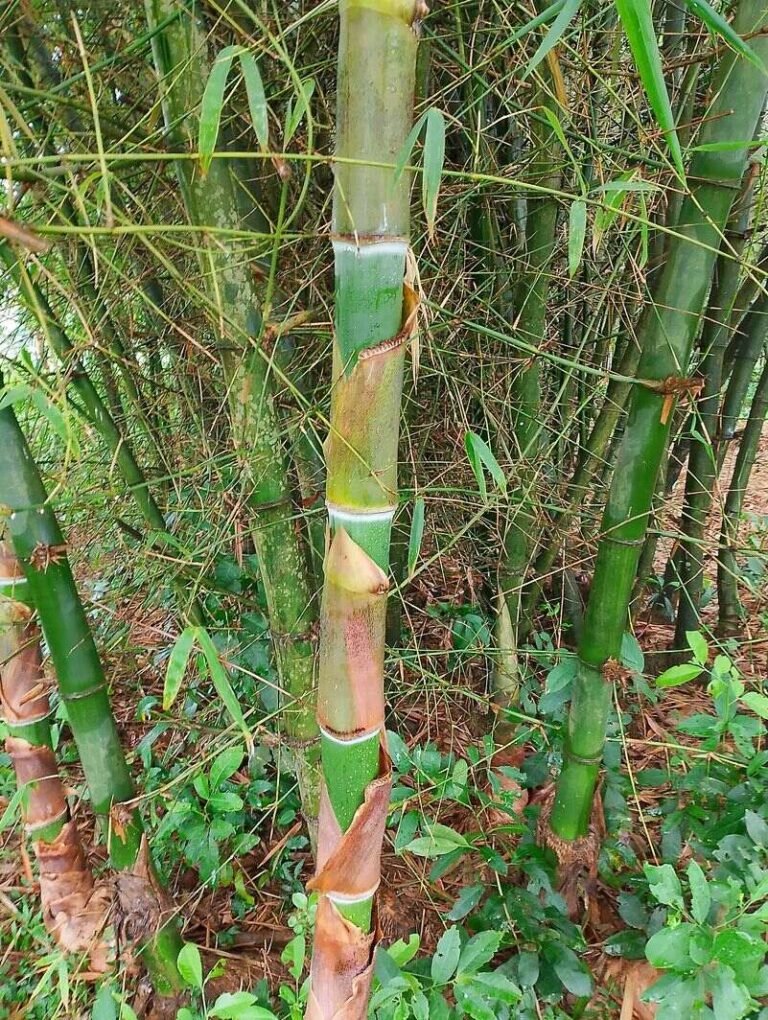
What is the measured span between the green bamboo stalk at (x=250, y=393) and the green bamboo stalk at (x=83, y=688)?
28cm

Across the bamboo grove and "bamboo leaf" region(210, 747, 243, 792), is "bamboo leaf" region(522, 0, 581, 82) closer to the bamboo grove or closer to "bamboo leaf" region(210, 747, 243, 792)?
the bamboo grove

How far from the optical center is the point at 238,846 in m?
1.27

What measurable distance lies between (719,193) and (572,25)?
43cm

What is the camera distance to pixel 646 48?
1.49 feet

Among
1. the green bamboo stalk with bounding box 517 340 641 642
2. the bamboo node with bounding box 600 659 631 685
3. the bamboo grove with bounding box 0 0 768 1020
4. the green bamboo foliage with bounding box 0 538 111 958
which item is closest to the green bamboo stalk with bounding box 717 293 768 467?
the bamboo grove with bounding box 0 0 768 1020

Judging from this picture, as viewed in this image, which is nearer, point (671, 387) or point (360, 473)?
point (360, 473)

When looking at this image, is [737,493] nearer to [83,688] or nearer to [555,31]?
[555,31]

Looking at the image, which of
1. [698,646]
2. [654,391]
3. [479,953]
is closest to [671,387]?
[654,391]

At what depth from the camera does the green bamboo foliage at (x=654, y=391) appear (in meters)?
0.72

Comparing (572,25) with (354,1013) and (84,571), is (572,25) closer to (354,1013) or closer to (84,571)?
(354,1013)

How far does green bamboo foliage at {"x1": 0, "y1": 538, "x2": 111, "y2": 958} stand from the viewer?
1061mm

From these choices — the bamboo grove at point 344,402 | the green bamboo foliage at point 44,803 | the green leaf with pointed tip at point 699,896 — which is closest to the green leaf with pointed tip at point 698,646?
the bamboo grove at point 344,402

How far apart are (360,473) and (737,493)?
1396mm

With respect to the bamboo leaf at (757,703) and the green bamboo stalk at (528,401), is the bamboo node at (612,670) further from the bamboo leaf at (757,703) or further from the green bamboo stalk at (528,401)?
the green bamboo stalk at (528,401)
